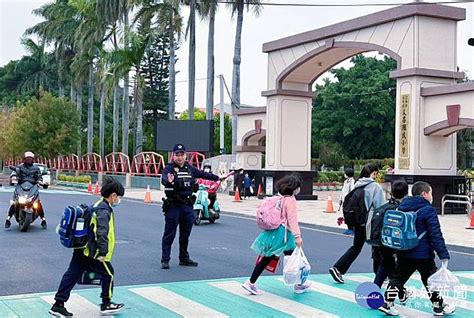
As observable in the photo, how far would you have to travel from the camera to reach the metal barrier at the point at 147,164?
3978cm

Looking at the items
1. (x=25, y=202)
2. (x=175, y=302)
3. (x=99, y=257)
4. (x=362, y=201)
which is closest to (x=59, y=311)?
(x=99, y=257)

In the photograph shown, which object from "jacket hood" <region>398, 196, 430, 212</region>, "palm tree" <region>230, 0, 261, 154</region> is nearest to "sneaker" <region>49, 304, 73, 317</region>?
"jacket hood" <region>398, 196, 430, 212</region>

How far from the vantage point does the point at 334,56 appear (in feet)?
86.4

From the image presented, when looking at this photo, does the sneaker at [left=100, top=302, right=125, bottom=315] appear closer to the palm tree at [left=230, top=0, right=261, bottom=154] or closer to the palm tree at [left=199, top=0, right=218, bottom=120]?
the palm tree at [left=230, top=0, right=261, bottom=154]

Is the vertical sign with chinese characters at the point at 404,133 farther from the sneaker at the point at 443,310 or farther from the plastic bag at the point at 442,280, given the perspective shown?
the plastic bag at the point at 442,280

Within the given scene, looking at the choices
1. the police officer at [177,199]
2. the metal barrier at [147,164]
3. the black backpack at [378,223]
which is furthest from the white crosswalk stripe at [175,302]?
the metal barrier at [147,164]

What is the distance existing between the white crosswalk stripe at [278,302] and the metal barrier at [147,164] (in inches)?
1227

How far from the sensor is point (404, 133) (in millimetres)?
22141

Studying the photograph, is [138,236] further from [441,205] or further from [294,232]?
[441,205]

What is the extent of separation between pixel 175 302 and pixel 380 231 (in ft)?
7.98

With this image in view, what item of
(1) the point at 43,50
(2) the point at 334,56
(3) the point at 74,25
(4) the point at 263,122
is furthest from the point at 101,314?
(1) the point at 43,50

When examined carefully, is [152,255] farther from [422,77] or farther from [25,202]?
[422,77]

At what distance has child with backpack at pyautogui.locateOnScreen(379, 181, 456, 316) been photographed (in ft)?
22.0

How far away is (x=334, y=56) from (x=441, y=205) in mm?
7635
